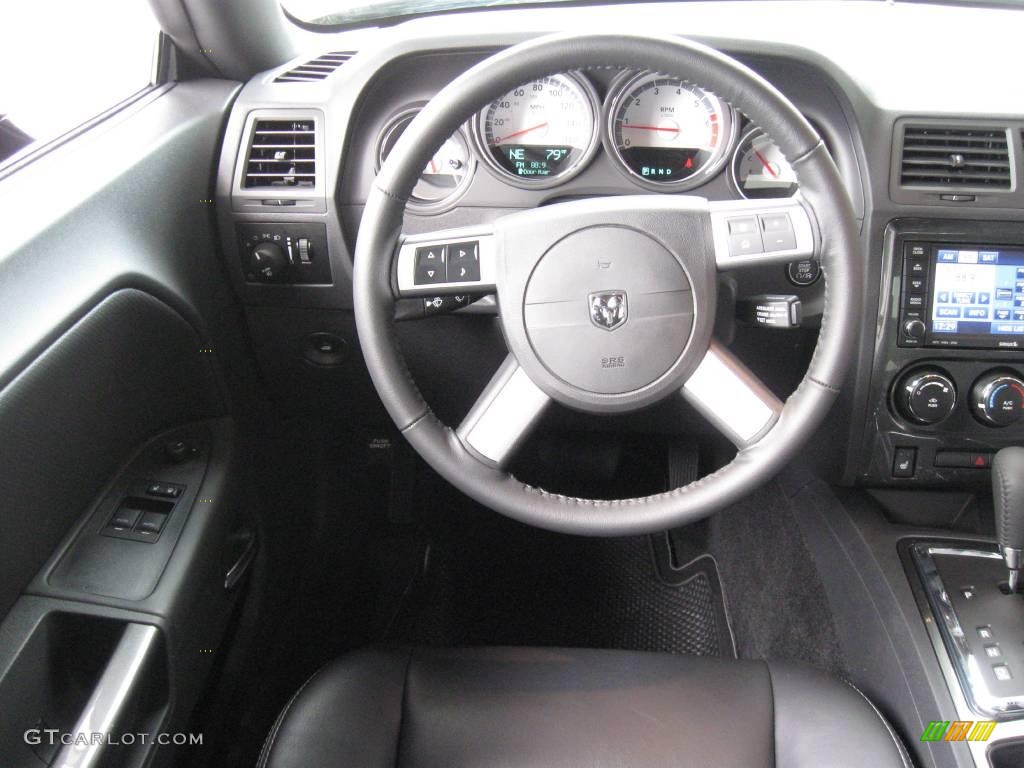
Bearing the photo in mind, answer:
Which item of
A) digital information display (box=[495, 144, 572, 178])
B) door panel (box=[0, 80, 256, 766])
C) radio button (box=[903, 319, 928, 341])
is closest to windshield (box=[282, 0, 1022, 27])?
door panel (box=[0, 80, 256, 766])

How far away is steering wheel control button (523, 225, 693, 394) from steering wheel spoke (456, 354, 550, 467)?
0.17ft

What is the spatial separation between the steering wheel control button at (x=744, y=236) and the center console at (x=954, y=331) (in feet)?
1.18

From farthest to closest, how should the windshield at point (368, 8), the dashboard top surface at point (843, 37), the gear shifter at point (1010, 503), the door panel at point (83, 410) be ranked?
the windshield at point (368, 8) < the dashboard top surface at point (843, 37) < the gear shifter at point (1010, 503) < the door panel at point (83, 410)

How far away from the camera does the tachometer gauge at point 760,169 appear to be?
48.4 inches

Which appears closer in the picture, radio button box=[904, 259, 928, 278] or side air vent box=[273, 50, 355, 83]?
radio button box=[904, 259, 928, 278]

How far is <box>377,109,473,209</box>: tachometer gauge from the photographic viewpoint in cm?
124

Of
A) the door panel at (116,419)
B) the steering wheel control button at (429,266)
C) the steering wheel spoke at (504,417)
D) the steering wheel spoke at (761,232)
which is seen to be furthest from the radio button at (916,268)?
the door panel at (116,419)

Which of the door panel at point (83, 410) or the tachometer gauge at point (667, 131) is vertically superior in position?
the tachometer gauge at point (667, 131)

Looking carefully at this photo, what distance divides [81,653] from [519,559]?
3.21 feet

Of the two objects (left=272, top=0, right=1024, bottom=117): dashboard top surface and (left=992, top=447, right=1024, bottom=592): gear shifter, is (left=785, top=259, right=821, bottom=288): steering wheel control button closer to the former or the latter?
(left=272, top=0, right=1024, bottom=117): dashboard top surface

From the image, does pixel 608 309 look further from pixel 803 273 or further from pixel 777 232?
pixel 803 273

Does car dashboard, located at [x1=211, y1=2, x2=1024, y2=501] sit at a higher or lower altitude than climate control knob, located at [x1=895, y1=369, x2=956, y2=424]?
higher

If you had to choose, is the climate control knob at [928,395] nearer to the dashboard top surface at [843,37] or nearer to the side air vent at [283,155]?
the dashboard top surface at [843,37]

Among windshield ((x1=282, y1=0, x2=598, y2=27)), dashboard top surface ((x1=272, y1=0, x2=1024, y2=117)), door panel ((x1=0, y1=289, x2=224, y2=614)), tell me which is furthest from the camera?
windshield ((x1=282, y1=0, x2=598, y2=27))
